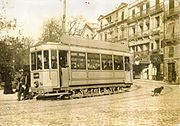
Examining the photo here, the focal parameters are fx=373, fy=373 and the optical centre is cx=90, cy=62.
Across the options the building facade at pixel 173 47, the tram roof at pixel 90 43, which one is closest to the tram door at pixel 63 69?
the tram roof at pixel 90 43

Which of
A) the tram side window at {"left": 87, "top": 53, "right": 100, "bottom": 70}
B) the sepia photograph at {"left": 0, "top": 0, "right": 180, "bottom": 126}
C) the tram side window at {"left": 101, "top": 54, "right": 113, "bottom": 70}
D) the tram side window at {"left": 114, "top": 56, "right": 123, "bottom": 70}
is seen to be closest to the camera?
the sepia photograph at {"left": 0, "top": 0, "right": 180, "bottom": 126}

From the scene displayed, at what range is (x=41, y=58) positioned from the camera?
1305 cm

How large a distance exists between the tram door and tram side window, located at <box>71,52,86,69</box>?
0.29 metres

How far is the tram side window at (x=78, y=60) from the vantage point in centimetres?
1388

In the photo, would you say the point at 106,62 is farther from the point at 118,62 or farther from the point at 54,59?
the point at 54,59

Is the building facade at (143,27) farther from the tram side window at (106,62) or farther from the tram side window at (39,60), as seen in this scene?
the tram side window at (39,60)

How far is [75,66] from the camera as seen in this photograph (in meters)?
14.0

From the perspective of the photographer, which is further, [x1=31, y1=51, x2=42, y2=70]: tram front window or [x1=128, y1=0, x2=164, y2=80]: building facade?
[x1=128, y1=0, x2=164, y2=80]: building facade

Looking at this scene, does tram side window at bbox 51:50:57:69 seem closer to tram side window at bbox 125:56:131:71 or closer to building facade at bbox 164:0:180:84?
building facade at bbox 164:0:180:84

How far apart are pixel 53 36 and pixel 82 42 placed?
4.91ft

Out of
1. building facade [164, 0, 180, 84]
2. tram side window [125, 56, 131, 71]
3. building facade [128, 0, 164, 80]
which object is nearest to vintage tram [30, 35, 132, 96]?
tram side window [125, 56, 131, 71]

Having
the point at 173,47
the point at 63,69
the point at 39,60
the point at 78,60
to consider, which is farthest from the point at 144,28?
the point at 39,60

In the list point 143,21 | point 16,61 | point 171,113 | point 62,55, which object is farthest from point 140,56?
point 171,113

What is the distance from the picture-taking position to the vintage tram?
42.9ft
